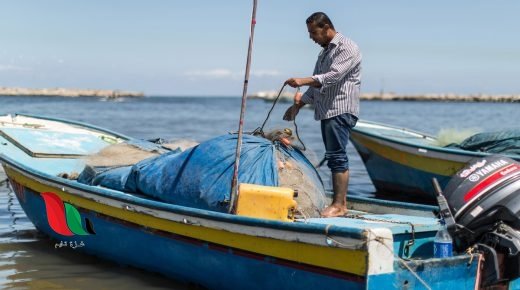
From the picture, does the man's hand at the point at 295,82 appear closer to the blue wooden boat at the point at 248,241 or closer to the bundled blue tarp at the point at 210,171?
the bundled blue tarp at the point at 210,171

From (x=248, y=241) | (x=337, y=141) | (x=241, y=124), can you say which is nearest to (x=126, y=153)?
(x=241, y=124)

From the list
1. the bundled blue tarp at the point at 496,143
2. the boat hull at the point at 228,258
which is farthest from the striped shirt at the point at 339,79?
the bundled blue tarp at the point at 496,143

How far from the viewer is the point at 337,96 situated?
6.04 meters

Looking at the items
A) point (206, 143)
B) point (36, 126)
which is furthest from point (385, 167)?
point (206, 143)

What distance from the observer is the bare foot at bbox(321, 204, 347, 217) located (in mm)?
6042

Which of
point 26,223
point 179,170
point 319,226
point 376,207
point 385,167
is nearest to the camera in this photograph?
point 319,226

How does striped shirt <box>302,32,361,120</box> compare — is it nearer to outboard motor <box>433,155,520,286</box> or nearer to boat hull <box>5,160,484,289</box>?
outboard motor <box>433,155,520,286</box>

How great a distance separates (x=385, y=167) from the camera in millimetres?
12820

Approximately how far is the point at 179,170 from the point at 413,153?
636cm

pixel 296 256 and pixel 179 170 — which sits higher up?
pixel 179 170

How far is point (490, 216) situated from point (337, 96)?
1795 millimetres

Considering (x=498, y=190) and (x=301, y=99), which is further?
(x=301, y=99)

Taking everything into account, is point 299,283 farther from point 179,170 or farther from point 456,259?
point 179,170

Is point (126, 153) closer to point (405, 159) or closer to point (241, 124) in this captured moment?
point (241, 124)
